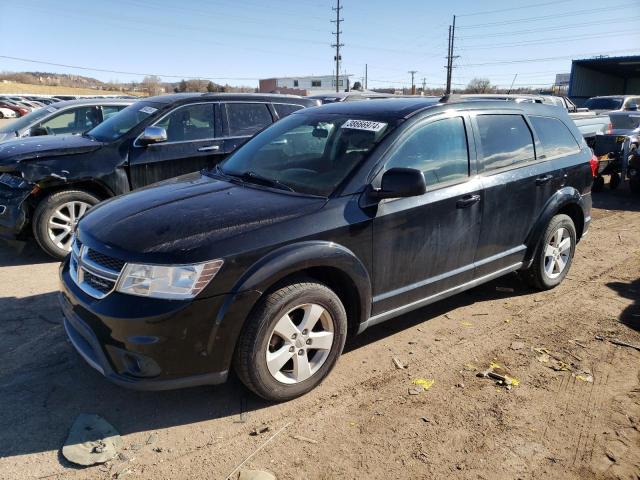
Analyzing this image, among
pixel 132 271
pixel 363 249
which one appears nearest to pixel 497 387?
pixel 363 249

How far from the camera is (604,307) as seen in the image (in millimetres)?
4625

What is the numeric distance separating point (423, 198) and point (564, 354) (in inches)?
63.3

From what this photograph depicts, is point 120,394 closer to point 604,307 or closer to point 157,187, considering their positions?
point 157,187

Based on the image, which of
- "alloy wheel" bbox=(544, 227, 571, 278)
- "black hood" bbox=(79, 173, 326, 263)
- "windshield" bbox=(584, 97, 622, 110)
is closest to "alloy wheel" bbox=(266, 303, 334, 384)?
"black hood" bbox=(79, 173, 326, 263)

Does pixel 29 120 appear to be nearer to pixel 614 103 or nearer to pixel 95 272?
pixel 95 272

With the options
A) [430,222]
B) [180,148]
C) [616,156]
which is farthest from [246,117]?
[616,156]

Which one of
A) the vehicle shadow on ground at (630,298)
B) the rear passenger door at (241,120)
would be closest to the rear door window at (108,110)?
the rear passenger door at (241,120)

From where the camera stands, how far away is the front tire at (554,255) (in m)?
4.73

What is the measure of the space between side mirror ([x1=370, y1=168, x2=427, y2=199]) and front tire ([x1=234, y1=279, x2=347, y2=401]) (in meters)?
0.75

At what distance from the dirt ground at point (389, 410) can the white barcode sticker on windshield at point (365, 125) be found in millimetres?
1640

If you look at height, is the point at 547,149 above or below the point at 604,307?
above

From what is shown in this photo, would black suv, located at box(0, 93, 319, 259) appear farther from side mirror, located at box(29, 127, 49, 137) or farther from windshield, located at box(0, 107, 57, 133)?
windshield, located at box(0, 107, 57, 133)

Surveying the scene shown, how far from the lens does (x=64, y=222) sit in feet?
18.8

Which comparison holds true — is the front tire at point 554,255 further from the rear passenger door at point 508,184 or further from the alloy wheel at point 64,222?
the alloy wheel at point 64,222
